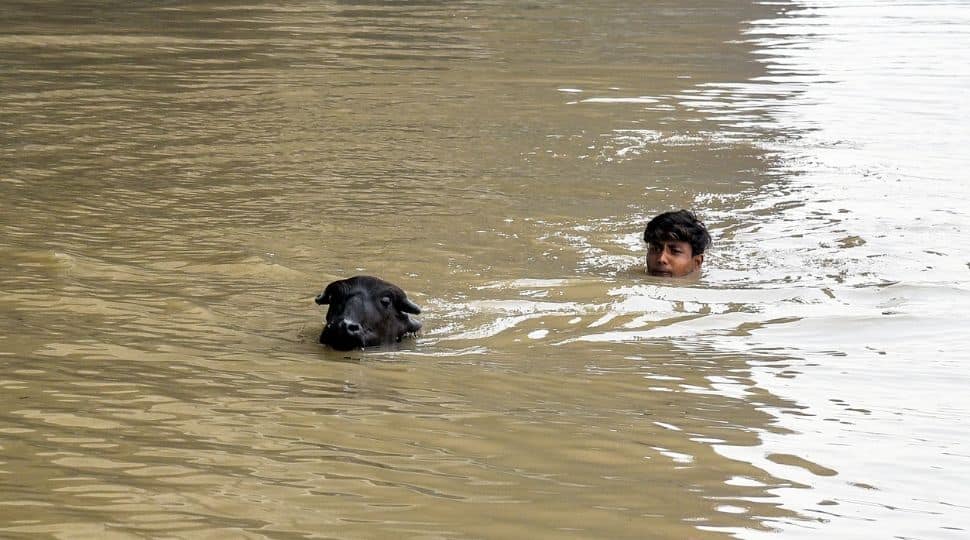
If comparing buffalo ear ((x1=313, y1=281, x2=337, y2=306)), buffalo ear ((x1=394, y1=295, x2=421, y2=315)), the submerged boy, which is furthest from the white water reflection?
buffalo ear ((x1=313, y1=281, x2=337, y2=306))

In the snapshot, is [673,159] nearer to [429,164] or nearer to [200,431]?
[429,164]

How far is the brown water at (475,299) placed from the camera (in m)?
5.05

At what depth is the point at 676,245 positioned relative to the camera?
10062 mm

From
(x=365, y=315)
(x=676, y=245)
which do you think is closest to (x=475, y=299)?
(x=365, y=315)

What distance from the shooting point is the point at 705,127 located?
16844mm

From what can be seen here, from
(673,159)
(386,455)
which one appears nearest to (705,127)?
(673,159)

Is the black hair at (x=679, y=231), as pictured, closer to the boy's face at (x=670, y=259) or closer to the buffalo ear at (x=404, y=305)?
the boy's face at (x=670, y=259)

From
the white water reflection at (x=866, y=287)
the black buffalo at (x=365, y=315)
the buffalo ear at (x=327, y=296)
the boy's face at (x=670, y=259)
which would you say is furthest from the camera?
the boy's face at (x=670, y=259)

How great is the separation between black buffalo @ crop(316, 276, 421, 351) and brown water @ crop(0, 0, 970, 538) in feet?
0.47

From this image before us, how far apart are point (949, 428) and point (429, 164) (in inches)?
326

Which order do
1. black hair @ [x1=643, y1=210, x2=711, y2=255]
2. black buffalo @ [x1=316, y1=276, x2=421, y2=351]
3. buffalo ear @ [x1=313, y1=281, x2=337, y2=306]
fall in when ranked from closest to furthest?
black buffalo @ [x1=316, y1=276, x2=421, y2=351]
buffalo ear @ [x1=313, y1=281, x2=337, y2=306]
black hair @ [x1=643, y1=210, x2=711, y2=255]

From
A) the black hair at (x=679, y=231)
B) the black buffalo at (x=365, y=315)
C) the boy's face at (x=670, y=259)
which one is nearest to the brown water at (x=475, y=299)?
the black buffalo at (x=365, y=315)

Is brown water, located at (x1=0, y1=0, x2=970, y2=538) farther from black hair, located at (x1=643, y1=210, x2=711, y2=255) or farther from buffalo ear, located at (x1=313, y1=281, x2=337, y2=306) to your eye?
black hair, located at (x1=643, y1=210, x2=711, y2=255)

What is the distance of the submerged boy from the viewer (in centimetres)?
1000
